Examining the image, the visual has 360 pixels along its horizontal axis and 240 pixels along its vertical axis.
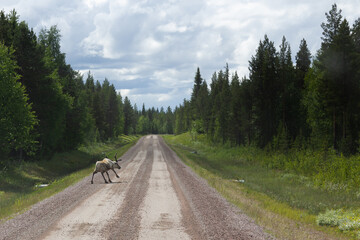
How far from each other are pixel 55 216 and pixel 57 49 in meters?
33.9

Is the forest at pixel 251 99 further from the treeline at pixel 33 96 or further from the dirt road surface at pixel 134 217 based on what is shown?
the dirt road surface at pixel 134 217

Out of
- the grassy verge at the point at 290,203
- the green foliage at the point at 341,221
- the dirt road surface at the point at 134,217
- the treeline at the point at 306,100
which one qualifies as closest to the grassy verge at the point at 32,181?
the dirt road surface at the point at 134,217

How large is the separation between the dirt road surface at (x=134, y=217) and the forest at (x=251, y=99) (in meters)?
12.4

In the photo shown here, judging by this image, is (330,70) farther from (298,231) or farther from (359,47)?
(298,231)

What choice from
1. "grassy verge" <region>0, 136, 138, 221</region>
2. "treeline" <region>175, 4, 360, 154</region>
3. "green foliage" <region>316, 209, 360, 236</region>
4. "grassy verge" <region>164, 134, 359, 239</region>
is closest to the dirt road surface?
"grassy verge" <region>164, 134, 359, 239</region>

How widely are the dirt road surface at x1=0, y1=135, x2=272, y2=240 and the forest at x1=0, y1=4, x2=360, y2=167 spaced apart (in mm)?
12371

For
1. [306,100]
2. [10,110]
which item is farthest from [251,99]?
[10,110]

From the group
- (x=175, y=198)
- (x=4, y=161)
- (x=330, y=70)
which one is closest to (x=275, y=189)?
(x=175, y=198)

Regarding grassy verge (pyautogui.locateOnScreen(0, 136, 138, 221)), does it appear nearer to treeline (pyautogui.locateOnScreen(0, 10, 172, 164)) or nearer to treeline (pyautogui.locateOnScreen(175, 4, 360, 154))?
treeline (pyautogui.locateOnScreen(0, 10, 172, 164))

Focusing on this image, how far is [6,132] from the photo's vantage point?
20.5m

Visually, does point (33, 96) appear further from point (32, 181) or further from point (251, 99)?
point (251, 99)

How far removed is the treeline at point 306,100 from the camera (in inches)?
1115

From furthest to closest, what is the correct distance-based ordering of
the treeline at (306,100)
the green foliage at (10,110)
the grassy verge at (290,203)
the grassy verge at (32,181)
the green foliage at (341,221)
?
the treeline at (306,100), the green foliage at (10,110), the grassy verge at (32,181), the green foliage at (341,221), the grassy verge at (290,203)

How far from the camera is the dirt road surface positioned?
7.63 meters
